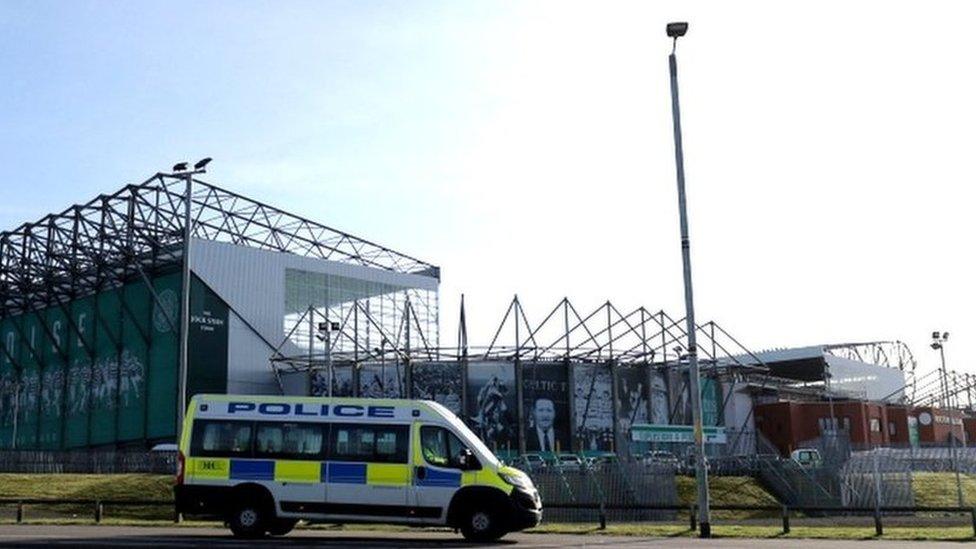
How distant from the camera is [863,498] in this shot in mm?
42500

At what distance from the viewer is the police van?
2210cm

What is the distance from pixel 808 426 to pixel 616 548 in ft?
225

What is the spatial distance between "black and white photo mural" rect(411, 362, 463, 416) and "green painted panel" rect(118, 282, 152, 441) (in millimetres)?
18260

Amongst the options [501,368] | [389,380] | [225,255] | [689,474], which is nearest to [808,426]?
[501,368]

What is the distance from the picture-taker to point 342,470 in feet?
74.3

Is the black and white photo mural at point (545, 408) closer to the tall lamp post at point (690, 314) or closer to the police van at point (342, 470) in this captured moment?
the tall lamp post at point (690, 314)

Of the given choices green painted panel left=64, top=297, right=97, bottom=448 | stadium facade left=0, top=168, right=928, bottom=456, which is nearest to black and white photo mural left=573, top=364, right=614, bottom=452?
stadium facade left=0, top=168, right=928, bottom=456

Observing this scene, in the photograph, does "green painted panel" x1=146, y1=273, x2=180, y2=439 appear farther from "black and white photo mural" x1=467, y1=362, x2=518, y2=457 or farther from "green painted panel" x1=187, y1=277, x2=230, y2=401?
"black and white photo mural" x1=467, y1=362, x2=518, y2=457

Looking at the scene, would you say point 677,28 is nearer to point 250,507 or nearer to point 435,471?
point 435,471

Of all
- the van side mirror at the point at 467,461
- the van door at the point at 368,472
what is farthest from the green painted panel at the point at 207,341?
the van side mirror at the point at 467,461

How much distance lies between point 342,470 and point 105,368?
58.6m

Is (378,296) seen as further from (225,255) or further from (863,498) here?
(863,498)

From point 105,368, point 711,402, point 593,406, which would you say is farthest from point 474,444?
point 711,402

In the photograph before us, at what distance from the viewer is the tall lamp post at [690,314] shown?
24719mm
